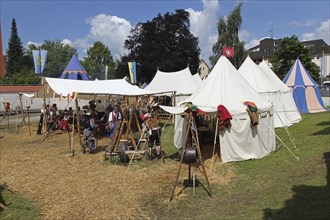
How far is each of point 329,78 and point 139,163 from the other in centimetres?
5830

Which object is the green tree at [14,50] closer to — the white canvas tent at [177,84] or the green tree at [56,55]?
the green tree at [56,55]

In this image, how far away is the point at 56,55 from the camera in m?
67.8

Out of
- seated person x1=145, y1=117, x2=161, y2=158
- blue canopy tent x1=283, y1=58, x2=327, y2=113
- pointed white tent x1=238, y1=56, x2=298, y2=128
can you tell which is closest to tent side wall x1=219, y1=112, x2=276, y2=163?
seated person x1=145, y1=117, x2=161, y2=158

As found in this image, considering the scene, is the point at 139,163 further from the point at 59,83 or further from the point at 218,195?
the point at 59,83

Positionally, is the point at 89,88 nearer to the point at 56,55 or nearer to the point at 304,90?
the point at 304,90

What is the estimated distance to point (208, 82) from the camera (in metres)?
11.3

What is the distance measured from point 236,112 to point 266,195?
351cm

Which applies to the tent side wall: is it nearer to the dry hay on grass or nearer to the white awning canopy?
the dry hay on grass

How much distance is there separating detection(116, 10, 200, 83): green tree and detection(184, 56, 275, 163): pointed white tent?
2875cm

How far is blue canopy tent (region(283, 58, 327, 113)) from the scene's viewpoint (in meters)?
20.6

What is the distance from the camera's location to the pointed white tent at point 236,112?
959 cm

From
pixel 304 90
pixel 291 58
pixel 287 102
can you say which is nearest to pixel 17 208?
pixel 287 102

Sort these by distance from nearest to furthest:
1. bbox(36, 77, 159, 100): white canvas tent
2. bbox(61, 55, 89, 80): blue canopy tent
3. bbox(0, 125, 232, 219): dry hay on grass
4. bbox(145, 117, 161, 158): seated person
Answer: bbox(0, 125, 232, 219): dry hay on grass, bbox(145, 117, 161, 158): seated person, bbox(36, 77, 159, 100): white canvas tent, bbox(61, 55, 89, 80): blue canopy tent

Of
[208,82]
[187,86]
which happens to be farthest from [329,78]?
[208,82]
